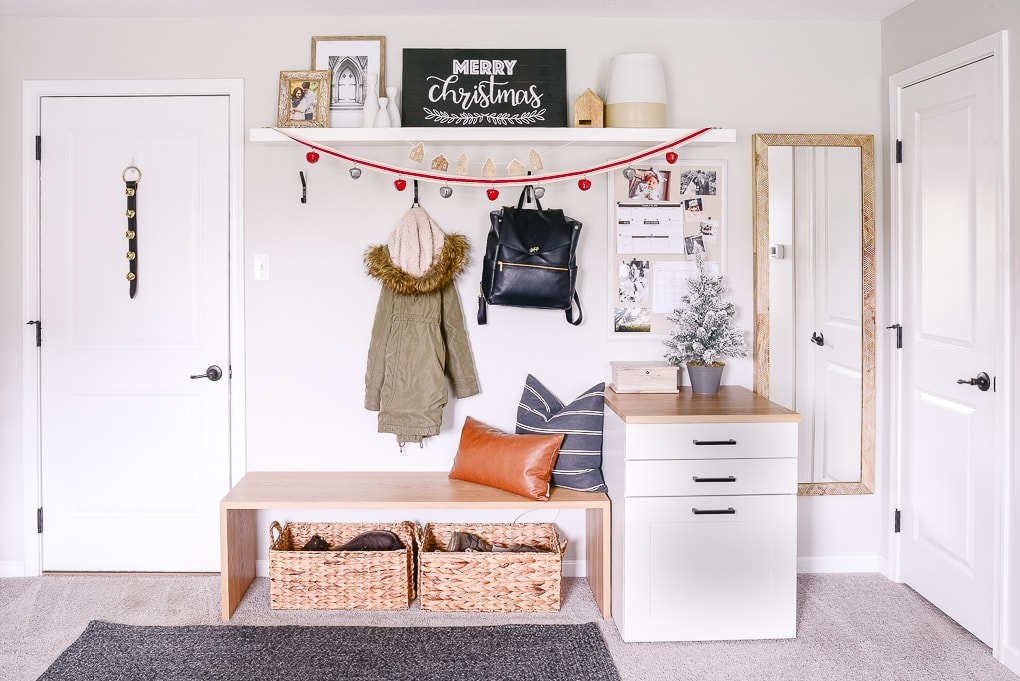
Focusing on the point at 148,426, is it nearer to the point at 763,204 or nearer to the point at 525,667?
the point at 525,667

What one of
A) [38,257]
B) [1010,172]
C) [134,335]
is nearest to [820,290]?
[1010,172]

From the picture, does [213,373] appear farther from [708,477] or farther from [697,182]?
[697,182]

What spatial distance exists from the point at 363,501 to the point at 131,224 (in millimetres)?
1444

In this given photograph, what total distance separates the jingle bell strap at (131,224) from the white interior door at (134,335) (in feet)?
0.06

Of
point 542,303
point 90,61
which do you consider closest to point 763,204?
point 542,303

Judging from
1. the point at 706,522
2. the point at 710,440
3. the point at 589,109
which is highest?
the point at 589,109

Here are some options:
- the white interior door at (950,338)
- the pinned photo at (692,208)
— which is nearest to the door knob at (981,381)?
the white interior door at (950,338)

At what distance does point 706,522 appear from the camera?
107 inches

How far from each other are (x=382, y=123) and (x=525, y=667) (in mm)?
1958

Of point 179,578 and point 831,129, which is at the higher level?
point 831,129

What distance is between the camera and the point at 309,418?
334 centimetres

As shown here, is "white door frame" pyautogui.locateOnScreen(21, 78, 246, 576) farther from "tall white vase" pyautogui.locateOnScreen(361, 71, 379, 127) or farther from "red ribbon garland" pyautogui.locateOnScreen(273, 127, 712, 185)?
"tall white vase" pyautogui.locateOnScreen(361, 71, 379, 127)

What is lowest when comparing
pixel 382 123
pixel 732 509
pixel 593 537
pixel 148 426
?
A: pixel 593 537

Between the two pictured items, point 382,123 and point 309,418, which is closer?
point 382,123
